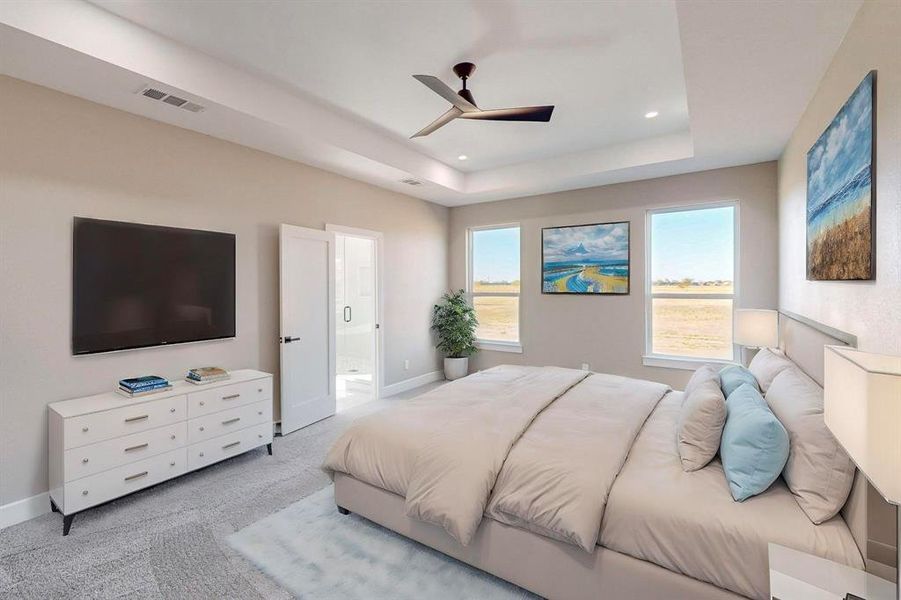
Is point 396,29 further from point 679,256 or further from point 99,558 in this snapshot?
point 679,256

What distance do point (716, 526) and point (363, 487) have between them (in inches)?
70.3

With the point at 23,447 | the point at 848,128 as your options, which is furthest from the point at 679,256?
the point at 23,447

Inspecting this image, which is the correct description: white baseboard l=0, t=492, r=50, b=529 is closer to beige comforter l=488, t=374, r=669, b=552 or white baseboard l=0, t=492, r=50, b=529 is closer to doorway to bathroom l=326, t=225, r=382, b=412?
doorway to bathroom l=326, t=225, r=382, b=412

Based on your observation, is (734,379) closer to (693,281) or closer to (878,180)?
(878,180)

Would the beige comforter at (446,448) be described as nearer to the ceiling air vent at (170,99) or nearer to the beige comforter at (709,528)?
the beige comforter at (709,528)

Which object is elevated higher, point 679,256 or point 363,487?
point 679,256

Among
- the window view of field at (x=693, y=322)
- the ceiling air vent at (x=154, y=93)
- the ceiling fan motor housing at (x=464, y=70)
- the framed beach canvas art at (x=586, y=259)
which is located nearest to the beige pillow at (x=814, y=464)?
the ceiling fan motor housing at (x=464, y=70)

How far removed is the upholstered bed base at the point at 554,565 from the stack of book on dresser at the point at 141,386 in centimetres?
191

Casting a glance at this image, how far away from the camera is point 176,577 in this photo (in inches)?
80.8

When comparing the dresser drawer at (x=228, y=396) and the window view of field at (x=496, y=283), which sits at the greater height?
the window view of field at (x=496, y=283)

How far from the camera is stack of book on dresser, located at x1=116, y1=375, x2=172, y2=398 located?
2797 mm

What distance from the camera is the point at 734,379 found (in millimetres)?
2410

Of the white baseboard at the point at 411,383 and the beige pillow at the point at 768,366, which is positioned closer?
the beige pillow at the point at 768,366

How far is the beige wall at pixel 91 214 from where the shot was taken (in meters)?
2.54
